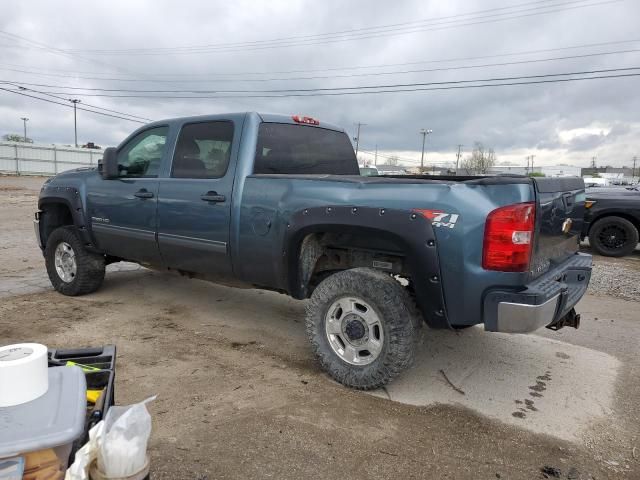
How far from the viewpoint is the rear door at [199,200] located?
400cm

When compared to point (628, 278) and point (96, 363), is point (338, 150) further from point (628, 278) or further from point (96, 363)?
point (628, 278)

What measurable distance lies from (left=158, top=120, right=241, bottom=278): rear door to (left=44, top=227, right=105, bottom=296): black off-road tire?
1323 millimetres

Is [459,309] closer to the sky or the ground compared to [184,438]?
closer to the sky

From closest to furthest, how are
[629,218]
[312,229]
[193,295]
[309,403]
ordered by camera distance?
[309,403] < [312,229] < [193,295] < [629,218]

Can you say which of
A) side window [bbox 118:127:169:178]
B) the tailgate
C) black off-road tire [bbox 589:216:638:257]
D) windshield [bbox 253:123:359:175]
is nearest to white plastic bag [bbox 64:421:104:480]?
the tailgate

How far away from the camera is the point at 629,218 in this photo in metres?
9.49

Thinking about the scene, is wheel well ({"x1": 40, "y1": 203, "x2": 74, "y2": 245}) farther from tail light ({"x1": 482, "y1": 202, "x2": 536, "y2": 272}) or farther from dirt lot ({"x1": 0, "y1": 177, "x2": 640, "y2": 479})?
tail light ({"x1": 482, "y1": 202, "x2": 536, "y2": 272})

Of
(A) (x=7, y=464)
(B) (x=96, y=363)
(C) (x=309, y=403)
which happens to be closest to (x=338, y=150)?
(C) (x=309, y=403)

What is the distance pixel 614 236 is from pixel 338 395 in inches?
336

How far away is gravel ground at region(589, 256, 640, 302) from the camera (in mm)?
6559

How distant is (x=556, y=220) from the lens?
10.9ft

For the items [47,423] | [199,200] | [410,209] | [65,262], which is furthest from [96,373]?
[65,262]

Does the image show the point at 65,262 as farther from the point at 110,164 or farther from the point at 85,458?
the point at 85,458

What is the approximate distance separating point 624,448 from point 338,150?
11.2 feet
